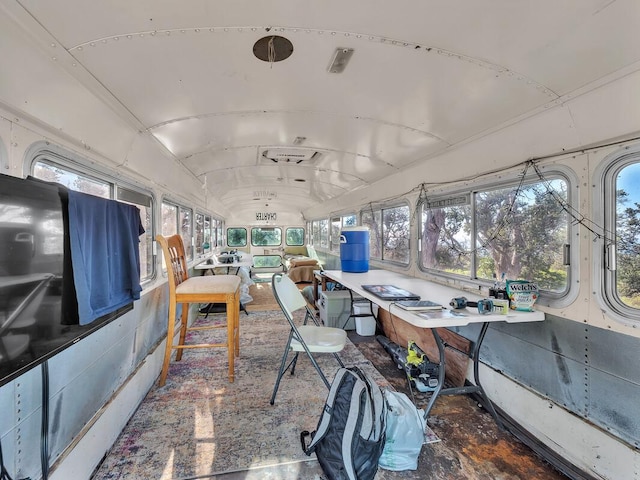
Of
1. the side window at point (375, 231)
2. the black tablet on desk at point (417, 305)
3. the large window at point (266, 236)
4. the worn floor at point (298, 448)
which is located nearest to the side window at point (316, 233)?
the large window at point (266, 236)

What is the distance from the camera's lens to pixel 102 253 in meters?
1.39

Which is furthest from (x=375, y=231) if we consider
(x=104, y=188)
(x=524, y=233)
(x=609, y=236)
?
(x=104, y=188)

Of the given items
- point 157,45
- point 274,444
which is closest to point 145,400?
point 274,444

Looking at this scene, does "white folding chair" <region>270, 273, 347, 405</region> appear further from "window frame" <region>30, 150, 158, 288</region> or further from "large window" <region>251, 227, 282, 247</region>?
"large window" <region>251, 227, 282, 247</region>

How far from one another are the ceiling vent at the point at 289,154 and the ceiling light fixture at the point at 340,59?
1.50 metres

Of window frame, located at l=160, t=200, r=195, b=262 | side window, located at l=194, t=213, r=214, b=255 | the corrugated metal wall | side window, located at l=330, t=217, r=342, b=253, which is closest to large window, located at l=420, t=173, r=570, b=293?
the corrugated metal wall

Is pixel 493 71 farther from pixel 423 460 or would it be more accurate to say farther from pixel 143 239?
pixel 143 239

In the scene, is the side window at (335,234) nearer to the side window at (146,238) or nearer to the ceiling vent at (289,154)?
the ceiling vent at (289,154)

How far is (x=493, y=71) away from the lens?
146 cm

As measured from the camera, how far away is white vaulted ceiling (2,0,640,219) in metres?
1.10

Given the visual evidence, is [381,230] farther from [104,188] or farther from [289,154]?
[104,188]

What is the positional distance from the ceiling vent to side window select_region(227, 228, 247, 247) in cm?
A: 633

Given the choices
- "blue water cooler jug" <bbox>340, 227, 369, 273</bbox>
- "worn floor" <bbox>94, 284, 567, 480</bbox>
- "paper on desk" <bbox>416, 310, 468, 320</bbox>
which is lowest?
"worn floor" <bbox>94, 284, 567, 480</bbox>

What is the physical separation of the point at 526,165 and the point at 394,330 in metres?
2.30
